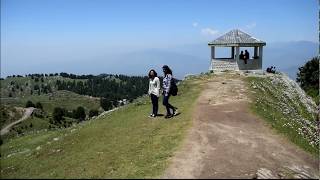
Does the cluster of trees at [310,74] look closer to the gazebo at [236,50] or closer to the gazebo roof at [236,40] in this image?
the gazebo at [236,50]

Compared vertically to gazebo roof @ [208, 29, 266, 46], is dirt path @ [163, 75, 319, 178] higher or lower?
lower

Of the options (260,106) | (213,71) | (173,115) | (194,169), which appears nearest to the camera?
(194,169)

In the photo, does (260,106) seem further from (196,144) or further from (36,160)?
(36,160)

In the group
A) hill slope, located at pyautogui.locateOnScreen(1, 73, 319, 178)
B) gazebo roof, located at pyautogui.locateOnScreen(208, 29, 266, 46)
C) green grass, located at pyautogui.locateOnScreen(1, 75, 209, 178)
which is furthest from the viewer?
gazebo roof, located at pyautogui.locateOnScreen(208, 29, 266, 46)

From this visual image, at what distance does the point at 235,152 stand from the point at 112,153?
5.80 meters

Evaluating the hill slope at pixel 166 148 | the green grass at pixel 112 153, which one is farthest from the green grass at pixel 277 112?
the green grass at pixel 112 153

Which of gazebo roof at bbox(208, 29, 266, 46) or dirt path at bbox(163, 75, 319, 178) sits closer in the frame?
dirt path at bbox(163, 75, 319, 178)

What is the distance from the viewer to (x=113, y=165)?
1778cm

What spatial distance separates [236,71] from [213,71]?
349cm

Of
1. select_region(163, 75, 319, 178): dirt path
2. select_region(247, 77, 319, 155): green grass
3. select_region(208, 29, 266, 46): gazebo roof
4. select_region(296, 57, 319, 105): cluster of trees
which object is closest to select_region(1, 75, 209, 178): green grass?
select_region(163, 75, 319, 178): dirt path

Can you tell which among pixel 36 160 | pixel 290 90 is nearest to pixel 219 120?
pixel 36 160

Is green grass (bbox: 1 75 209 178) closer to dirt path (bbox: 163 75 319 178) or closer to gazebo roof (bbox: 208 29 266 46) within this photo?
dirt path (bbox: 163 75 319 178)

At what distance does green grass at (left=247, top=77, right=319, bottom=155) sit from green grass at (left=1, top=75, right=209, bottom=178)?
5315 mm

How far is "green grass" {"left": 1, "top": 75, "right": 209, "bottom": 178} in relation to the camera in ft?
56.6
